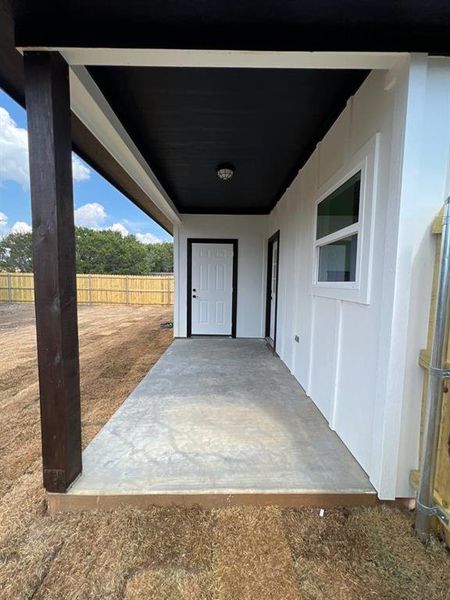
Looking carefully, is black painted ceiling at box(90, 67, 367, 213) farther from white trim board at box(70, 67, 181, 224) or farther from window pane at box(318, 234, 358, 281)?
window pane at box(318, 234, 358, 281)

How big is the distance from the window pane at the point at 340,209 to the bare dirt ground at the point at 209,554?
184cm

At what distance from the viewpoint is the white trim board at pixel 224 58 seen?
1.43 meters

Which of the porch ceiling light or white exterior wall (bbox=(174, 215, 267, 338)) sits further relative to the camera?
white exterior wall (bbox=(174, 215, 267, 338))

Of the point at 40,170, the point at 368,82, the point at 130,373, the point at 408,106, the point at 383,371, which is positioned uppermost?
the point at 368,82

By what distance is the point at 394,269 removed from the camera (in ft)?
4.99

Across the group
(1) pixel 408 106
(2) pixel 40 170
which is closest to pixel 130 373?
(2) pixel 40 170

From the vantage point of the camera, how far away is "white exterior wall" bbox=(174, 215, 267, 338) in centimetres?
592

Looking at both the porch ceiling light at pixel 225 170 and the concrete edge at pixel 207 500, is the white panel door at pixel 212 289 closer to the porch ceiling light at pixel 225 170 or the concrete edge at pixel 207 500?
the porch ceiling light at pixel 225 170

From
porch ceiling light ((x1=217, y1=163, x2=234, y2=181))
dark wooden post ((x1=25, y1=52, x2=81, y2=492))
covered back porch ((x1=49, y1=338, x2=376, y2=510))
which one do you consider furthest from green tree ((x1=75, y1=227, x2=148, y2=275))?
dark wooden post ((x1=25, y1=52, x2=81, y2=492))

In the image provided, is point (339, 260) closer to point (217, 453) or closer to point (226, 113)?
point (226, 113)

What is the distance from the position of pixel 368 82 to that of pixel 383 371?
5.80ft

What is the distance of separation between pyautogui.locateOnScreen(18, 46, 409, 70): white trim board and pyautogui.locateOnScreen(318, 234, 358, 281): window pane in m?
0.98

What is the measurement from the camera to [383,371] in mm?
1595

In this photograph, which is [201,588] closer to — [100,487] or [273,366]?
[100,487]
